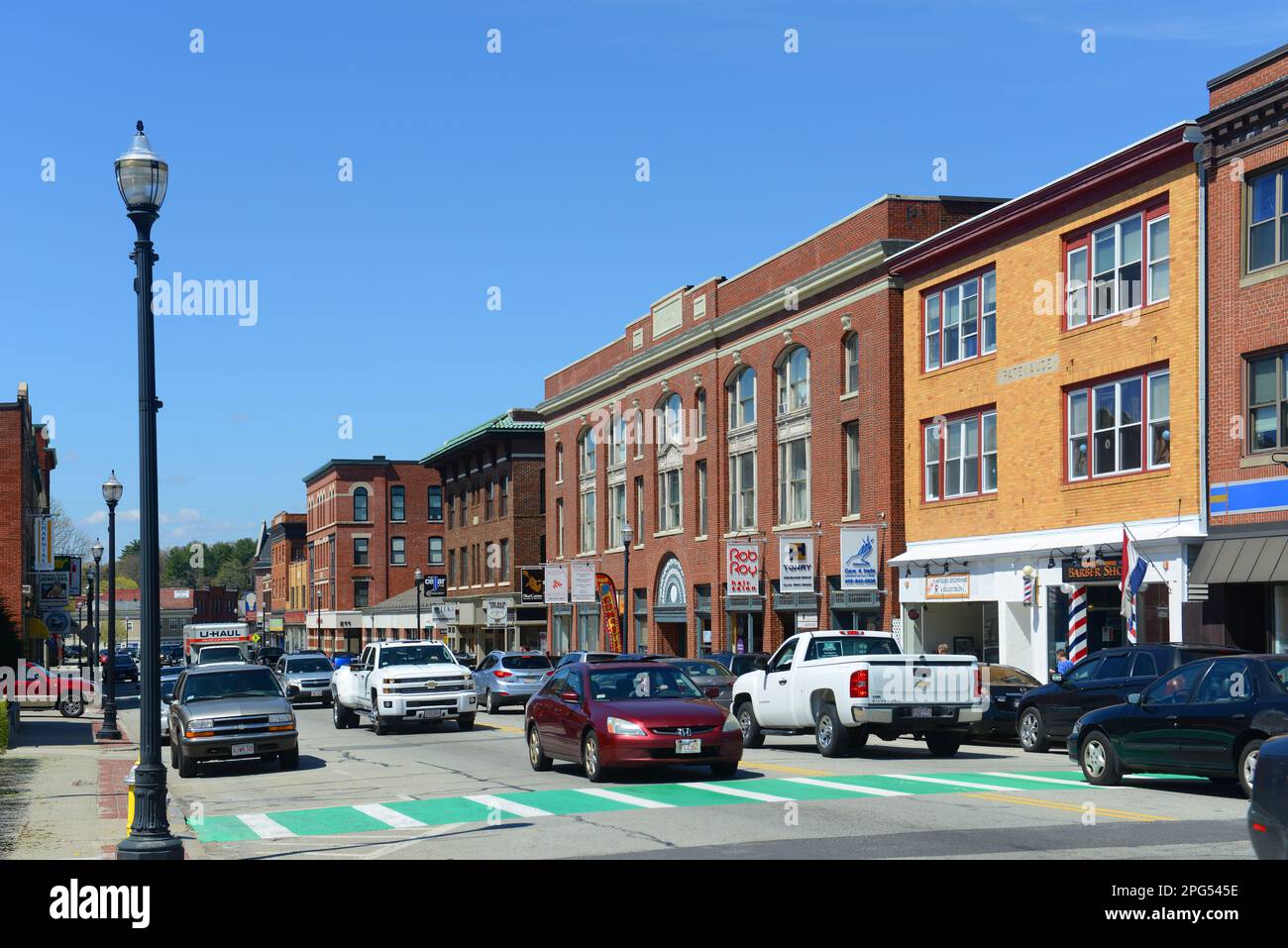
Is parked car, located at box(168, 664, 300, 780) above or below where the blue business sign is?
below

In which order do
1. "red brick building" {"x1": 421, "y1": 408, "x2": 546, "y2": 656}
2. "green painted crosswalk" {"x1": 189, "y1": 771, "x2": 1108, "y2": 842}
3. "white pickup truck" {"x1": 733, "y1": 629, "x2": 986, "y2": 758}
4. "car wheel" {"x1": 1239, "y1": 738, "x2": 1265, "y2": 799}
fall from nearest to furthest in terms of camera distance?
"green painted crosswalk" {"x1": 189, "y1": 771, "x2": 1108, "y2": 842}
"car wheel" {"x1": 1239, "y1": 738, "x2": 1265, "y2": 799}
"white pickup truck" {"x1": 733, "y1": 629, "x2": 986, "y2": 758}
"red brick building" {"x1": 421, "y1": 408, "x2": 546, "y2": 656}

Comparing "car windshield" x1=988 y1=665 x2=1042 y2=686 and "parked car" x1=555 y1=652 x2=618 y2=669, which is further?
"parked car" x1=555 y1=652 x2=618 y2=669

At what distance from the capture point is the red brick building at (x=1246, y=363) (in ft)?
91.6

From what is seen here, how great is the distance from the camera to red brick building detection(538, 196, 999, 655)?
41.5m

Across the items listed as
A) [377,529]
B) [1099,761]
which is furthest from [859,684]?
[377,529]

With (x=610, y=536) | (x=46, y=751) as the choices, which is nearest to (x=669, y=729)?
(x=46, y=751)

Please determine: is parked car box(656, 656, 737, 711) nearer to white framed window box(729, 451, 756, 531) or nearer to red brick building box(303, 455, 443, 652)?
white framed window box(729, 451, 756, 531)

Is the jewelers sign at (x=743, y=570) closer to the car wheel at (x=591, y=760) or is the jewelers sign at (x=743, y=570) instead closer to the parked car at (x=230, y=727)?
the parked car at (x=230, y=727)

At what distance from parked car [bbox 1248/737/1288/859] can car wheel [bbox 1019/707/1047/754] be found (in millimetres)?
14632

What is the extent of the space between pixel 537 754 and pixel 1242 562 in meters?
14.6

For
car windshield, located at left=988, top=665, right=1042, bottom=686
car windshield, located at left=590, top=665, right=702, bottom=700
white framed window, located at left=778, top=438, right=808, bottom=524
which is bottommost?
car windshield, located at left=988, top=665, right=1042, bottom=686

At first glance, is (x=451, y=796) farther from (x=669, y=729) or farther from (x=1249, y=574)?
(x=1249, y=574)

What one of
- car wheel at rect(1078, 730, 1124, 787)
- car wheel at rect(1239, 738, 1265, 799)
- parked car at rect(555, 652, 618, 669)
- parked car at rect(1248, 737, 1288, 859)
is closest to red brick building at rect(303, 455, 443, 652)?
parked car at rect(555, 652, 618, 669)

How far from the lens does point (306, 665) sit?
44.5 m
